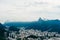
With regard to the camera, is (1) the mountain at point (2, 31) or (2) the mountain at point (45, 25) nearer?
(1) the mountain at point (2, 31)

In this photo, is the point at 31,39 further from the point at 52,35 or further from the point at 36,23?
the point at 52,35

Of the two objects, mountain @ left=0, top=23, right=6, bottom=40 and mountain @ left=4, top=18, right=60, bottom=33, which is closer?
mountain @ left=0, top=23, right=6, bottom=40

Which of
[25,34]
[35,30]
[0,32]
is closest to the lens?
[0,32]

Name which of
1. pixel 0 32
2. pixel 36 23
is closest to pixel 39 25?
pixel 36 23

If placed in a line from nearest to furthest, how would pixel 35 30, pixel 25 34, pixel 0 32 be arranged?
pixel 0 32
pixel 25 34
pixel 35 30

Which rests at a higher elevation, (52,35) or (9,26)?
(9,26)

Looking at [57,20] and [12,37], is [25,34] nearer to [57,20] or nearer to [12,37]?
[12,37]

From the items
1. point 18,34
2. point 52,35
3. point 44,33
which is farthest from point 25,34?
point 52,35

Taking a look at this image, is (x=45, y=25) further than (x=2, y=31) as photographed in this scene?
Yes

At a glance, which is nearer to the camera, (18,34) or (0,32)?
(0,32)
